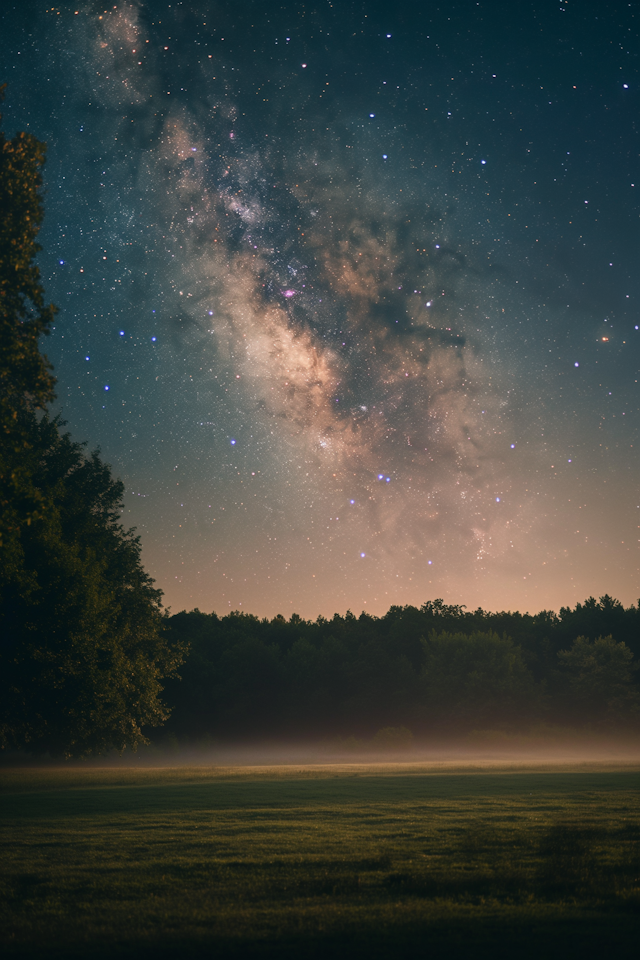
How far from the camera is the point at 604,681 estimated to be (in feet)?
273

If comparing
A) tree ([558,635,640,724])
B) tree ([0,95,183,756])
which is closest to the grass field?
tree ([0,95,183,756])

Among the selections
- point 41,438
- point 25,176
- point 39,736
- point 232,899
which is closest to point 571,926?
point 232,899

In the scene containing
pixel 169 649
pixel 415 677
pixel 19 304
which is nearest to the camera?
pixel 19 304

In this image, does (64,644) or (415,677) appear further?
(415,677)

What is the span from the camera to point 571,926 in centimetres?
761

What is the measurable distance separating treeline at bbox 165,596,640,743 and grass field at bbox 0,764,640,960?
72.8 metres

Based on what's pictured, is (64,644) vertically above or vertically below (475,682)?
above

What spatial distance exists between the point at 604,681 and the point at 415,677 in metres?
27.4

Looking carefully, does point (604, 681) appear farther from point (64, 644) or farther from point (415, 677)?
point (64, 644)

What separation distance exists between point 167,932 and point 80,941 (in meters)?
1.01

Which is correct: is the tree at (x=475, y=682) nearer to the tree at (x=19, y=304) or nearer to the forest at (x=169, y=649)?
the forest at (x=169, y=649)

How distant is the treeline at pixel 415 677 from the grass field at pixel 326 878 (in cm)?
7284

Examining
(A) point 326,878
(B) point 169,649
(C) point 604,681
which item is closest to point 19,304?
(A) point 326,878

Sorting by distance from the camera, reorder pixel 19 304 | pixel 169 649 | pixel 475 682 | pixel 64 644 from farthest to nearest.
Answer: pixel 475 682
pixel 169 649
pixel 64 644
pixel 19 304
